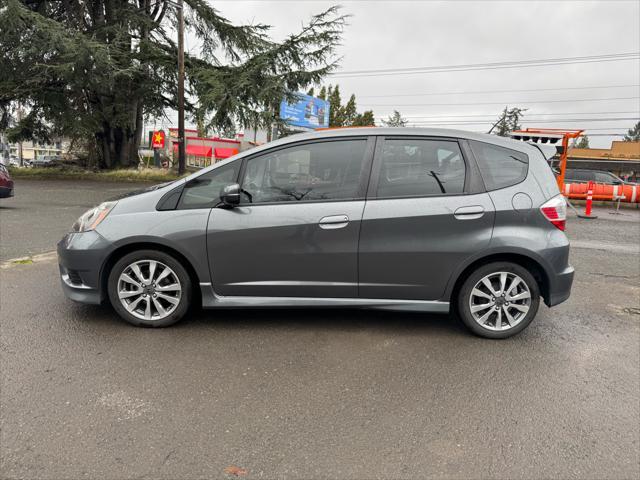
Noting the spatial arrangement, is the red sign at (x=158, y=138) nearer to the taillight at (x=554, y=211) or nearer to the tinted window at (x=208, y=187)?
the tinted window at (x=208, y=187)

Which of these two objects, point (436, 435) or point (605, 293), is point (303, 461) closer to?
point (436, 435)

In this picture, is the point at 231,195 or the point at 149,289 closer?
the point at 231,195

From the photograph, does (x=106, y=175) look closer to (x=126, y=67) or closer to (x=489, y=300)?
(x=126, y=67)

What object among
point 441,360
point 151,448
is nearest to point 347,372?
point 441,360

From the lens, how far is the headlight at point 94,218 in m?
3.76

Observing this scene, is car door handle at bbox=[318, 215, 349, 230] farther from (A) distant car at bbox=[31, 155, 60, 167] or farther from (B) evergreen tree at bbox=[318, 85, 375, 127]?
(B) evergreen tree at bbox=[318, 85, 375, 127]

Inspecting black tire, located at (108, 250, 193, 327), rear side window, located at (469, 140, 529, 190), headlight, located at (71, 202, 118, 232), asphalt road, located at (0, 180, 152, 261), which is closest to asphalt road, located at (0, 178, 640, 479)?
black tire, located at (108, 250, 193, 327)

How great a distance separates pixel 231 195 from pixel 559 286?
2.76 meters

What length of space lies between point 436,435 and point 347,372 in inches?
31.9

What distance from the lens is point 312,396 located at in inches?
111

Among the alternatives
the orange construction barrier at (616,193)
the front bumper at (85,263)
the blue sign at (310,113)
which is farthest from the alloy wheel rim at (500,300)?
the blue sign at (310,113)

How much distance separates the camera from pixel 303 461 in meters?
2.22

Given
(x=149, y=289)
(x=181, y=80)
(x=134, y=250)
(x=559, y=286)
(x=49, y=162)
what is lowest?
(x=149, y=289)

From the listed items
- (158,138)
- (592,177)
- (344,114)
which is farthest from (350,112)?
(592,177)
